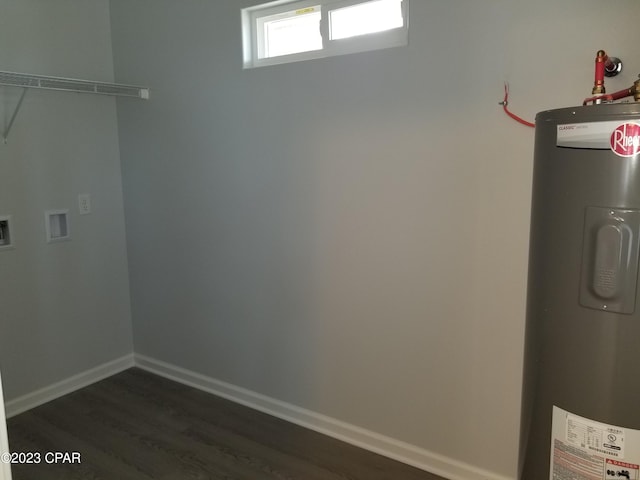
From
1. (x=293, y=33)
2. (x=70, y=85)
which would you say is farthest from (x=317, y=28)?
(x=70, y=85)

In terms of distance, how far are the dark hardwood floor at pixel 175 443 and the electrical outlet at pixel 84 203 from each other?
1.14m

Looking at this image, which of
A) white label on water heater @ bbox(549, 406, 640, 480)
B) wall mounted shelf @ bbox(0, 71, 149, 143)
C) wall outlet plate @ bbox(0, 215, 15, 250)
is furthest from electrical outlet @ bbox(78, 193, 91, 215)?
white label on water heater @ bbox(549, 406, 640, 480)

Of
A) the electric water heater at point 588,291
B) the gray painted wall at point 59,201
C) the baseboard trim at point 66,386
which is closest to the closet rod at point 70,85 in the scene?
the gray painted wall at point 59,201

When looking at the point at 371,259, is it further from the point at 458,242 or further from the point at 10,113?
the point at 10,113

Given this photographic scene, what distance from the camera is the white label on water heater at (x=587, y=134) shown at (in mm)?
1125

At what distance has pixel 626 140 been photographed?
1.11 m

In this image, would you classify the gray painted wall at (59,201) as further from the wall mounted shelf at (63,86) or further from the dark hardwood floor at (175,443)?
the dark hardwood floor at (175,443)

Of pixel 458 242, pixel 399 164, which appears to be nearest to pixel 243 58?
pixel 399 164

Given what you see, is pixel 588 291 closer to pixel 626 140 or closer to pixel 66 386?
pixel 626 140

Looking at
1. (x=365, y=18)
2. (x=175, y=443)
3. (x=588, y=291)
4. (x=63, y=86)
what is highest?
(x=365, y=18)

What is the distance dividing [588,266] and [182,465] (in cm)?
201

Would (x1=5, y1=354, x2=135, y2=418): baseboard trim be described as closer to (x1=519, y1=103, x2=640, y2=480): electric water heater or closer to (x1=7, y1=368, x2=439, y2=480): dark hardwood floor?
(x1=7, y1=368, x2=439, y2=480): dark hardwood floor

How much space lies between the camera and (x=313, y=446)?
2.45 meters

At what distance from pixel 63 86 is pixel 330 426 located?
2.42 m
